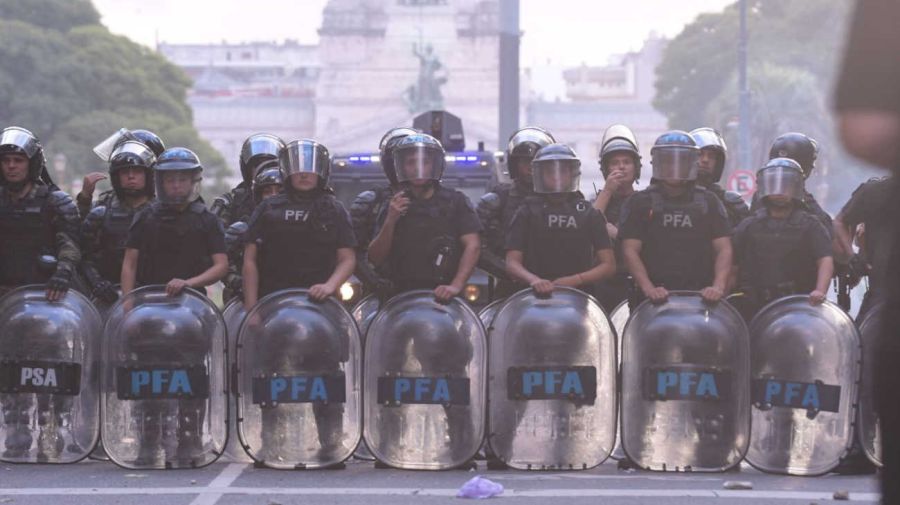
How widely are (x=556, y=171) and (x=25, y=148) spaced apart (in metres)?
2.84

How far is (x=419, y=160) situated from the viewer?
9.91 m

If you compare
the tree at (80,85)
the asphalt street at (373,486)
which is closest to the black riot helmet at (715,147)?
the asphalt street at (373,486)

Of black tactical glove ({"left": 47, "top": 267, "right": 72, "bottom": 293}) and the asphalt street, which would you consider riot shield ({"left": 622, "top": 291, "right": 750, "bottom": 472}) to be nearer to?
the asphalt street

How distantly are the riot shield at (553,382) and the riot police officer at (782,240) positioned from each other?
3.58 ft

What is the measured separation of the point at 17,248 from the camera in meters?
10.4

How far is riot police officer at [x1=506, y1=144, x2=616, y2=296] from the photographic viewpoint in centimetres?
993

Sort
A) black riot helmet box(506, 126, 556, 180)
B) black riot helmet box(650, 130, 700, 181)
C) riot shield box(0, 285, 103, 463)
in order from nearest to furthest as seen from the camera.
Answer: riot shield box(0, 285, 103, 463)
black riot helmet box(650, 130, 700, 181)
black riot helmet box(506, 126, 556, 180)

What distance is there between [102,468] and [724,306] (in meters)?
3.20

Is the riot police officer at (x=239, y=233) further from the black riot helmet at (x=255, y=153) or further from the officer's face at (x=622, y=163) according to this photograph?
the officer's face at (x=622, y=163)

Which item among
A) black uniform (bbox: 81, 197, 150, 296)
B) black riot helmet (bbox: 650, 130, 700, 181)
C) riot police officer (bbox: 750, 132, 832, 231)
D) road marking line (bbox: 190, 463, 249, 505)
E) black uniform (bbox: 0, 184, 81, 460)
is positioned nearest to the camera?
road marking line (bbox: 190, 463, 249, 505)

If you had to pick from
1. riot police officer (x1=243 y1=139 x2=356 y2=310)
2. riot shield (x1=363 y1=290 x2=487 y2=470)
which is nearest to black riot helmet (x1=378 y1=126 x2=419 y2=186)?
riot police officer (x1=243 y1=139 x2=356 y2=310)

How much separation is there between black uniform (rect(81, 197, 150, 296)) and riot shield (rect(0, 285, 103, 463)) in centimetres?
87

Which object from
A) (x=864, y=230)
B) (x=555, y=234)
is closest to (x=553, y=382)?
(x=555, y=234)

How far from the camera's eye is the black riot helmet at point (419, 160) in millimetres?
9906
